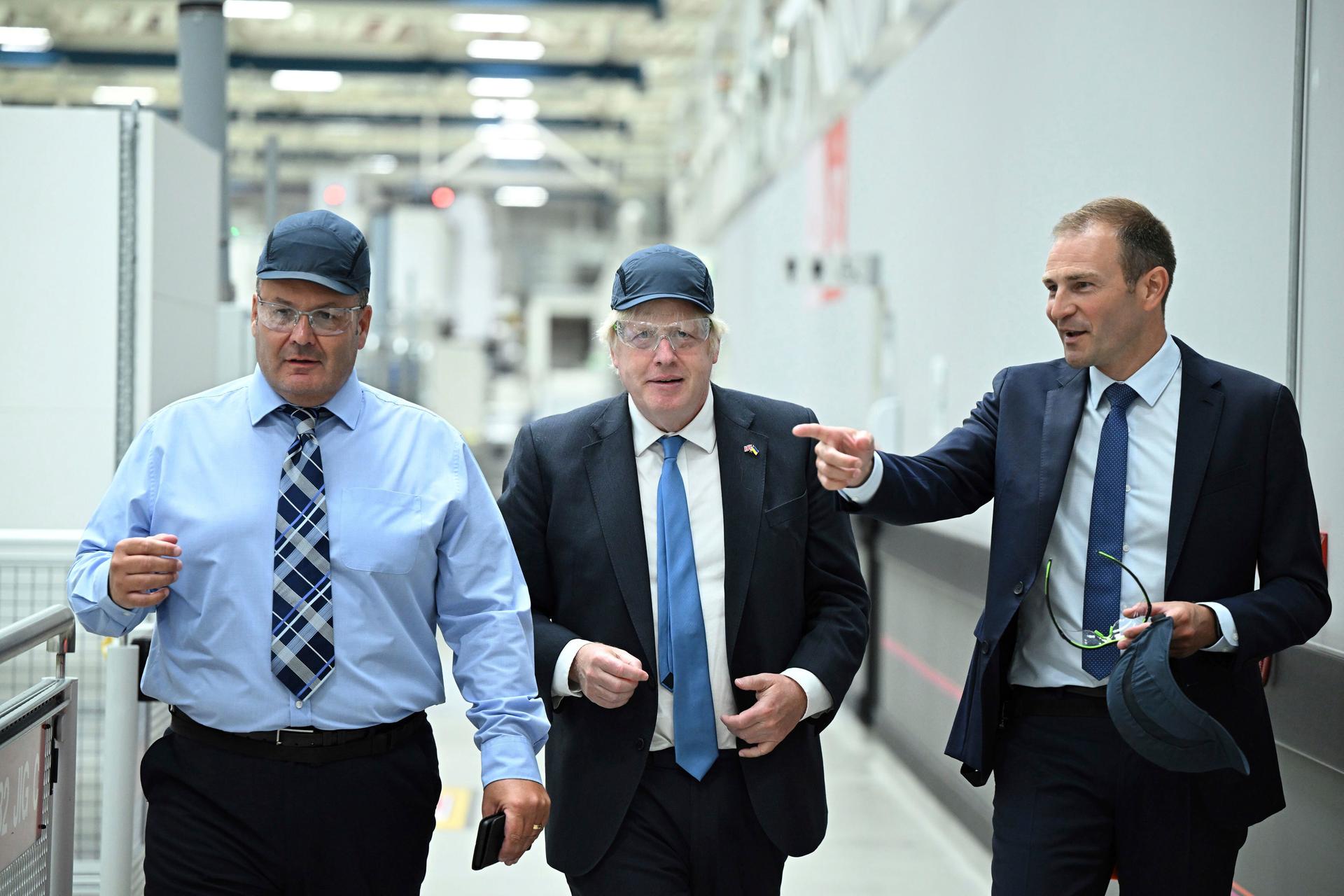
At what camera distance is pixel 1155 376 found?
219 cm

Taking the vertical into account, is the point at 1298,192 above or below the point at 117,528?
above

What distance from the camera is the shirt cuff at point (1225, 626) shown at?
200 centimetres

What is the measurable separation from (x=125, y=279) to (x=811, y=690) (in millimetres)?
3231

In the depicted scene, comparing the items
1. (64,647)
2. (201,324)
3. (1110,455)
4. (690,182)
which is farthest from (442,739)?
(690,182)

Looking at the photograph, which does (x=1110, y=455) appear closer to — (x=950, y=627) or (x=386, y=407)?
(x=386, y=407)

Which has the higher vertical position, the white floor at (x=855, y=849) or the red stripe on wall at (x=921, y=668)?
the red stripe on wall at (x=921, y=668)

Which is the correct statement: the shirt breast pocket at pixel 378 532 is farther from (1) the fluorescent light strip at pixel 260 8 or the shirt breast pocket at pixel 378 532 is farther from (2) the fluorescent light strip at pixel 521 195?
(2) the fluorescent light strip at pixel 521 195

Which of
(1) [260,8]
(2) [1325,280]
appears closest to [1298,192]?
(2) [1325,280]

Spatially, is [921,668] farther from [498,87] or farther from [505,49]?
[498,87]

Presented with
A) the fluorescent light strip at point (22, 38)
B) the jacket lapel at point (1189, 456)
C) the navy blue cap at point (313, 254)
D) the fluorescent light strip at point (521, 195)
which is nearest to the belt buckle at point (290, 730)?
the navy blue cap at point (313, 254)

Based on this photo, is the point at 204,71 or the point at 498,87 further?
the point at 498,87

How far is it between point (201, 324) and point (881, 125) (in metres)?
3.30

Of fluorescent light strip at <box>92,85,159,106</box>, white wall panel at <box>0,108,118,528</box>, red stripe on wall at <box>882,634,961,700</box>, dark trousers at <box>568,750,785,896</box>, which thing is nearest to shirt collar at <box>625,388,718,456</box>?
dark trousers at <box>568,750,785,896</box>

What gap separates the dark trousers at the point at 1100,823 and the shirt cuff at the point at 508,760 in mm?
793
